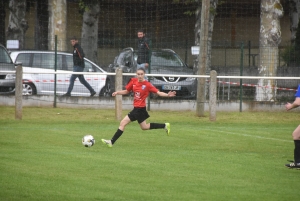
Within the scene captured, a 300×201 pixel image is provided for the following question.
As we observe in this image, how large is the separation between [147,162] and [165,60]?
13.6 meters

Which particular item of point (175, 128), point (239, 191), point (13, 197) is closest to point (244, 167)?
point (239, 191)

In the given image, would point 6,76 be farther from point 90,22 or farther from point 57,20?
point 90,22

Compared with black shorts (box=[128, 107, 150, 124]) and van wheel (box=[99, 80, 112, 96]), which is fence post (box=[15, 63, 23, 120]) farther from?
black shorts (box=[128, 107, 150, 124])

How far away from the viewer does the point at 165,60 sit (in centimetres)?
2623

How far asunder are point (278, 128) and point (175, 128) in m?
3.04

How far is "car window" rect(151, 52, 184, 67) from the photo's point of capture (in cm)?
2602

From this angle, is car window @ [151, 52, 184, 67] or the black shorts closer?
the black shorts

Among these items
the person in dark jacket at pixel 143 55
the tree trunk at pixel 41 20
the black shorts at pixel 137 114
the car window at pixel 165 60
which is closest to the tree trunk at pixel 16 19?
the tree trunk at pixel 41 20

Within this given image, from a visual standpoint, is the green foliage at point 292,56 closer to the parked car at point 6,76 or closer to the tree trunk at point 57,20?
the tree trunk at point 57,20

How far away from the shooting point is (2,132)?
17.6m

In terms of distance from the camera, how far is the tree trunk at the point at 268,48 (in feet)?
→ 86.3

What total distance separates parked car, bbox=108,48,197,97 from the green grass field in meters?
3.36

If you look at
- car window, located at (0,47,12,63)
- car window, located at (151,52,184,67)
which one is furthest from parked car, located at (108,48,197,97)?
car window, located at (0,47,12,63)

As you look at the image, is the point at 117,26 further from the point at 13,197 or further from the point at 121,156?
the point at 13,197
